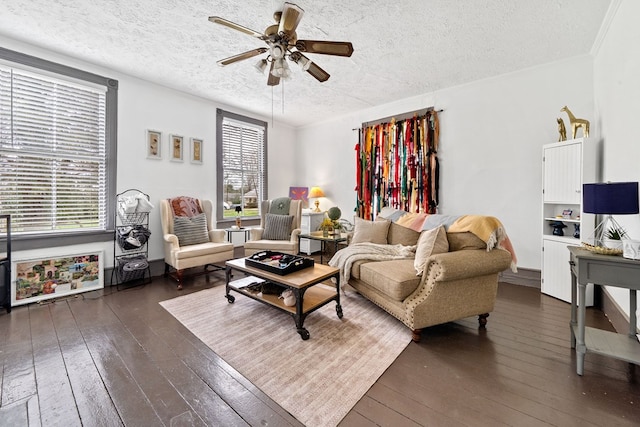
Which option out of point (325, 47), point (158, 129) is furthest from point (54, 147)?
point (325, 47)

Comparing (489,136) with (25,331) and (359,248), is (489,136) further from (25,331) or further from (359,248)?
(25,331)

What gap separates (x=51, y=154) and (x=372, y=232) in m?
3.84

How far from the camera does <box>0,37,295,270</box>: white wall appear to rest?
338 centimetres

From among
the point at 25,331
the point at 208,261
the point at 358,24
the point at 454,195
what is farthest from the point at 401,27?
the point at 25,331

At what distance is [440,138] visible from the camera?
4.07m

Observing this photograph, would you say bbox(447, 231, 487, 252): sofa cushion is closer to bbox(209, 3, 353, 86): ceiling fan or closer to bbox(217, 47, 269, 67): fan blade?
bbox(209, 3, 353, 86): ceiling fan

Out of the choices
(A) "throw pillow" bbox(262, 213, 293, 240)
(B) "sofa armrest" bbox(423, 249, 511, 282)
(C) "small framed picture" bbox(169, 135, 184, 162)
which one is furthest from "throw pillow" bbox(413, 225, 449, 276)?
(C) "small framed picture" bbox(169, 135, 184, 162)

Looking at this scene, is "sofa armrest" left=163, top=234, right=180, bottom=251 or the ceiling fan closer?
the ceiling fan

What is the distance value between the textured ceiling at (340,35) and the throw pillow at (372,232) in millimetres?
1945

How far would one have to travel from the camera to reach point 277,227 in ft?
14.0

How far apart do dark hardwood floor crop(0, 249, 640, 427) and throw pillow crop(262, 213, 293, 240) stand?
204 cm

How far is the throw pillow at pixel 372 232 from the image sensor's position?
10.5 ft

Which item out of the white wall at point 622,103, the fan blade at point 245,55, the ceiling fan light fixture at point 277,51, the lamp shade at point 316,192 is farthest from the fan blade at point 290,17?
the lamp shade at point 316,192

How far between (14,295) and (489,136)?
19.3ft
